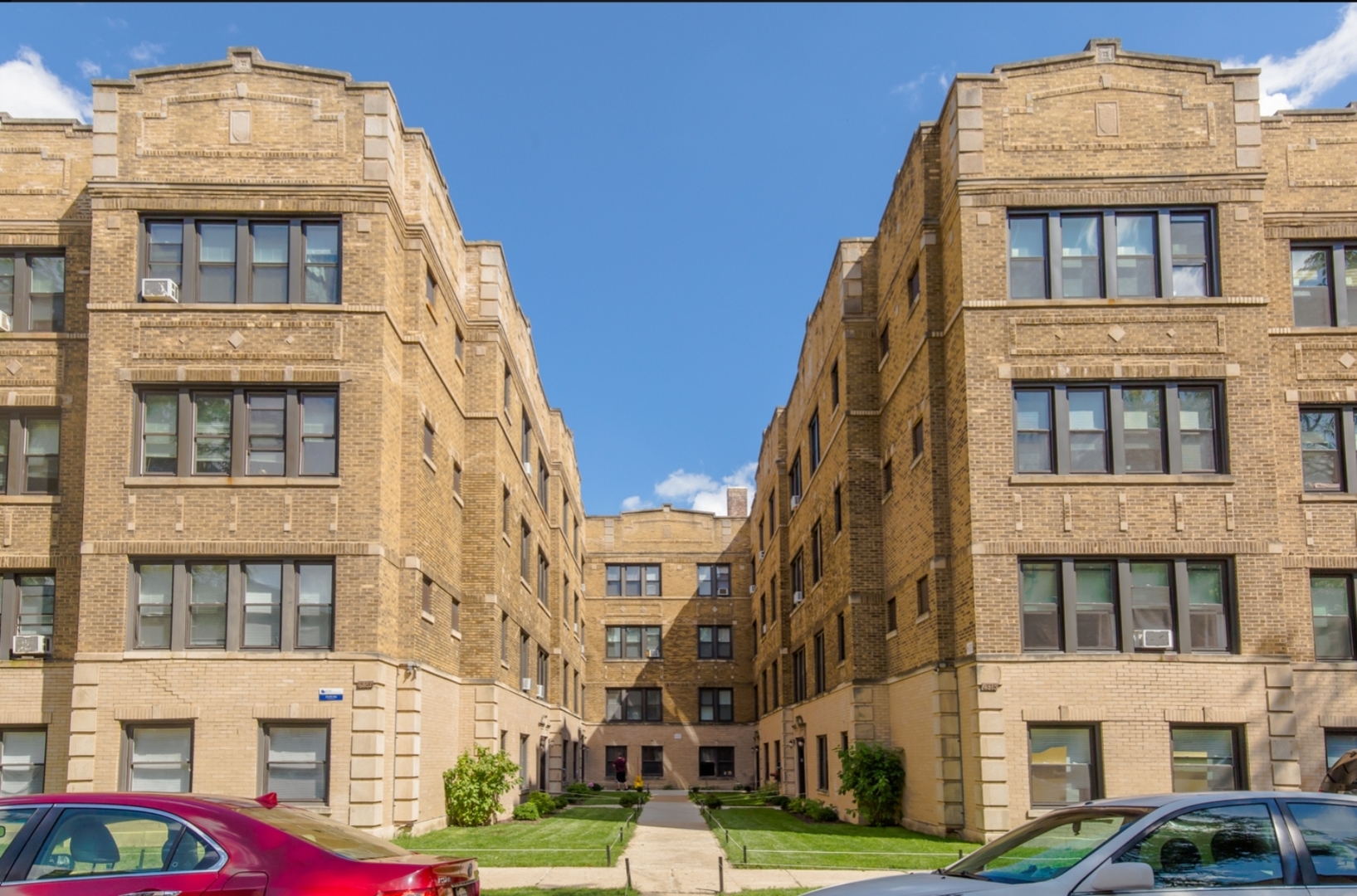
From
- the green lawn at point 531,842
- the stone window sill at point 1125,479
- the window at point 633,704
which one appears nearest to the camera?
the green lawn at point 531,842

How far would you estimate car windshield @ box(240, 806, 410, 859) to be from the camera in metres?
7.23

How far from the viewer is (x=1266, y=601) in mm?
19531

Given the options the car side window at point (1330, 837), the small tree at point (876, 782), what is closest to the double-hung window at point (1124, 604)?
the small tree at point (876, 782)

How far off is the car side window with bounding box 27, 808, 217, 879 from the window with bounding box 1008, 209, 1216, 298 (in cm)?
1658

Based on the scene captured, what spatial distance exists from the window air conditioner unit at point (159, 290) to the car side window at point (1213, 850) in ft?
57.1

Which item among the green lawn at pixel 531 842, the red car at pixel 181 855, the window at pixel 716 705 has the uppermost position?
the red car at pixel 181 855

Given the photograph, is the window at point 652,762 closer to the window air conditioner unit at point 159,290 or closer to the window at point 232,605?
the window at point 232,605

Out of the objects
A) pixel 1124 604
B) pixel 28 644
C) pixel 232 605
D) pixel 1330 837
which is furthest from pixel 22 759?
pixel 1330 837

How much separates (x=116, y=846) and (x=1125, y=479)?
1634cm

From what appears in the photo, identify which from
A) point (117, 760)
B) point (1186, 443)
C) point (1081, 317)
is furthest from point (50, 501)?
point (1186, 443)

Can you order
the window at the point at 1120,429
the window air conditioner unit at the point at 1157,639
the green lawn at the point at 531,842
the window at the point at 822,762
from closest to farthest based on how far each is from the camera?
the green lawn at the point at 531,842 → the window air conditioner unit at the point at 1157,639 → the window at the point at 1120,429 → the window at the point at 822,762

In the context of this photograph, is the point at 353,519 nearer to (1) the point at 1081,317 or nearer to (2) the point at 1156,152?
(1) the point at 1081,317

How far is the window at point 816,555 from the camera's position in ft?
107

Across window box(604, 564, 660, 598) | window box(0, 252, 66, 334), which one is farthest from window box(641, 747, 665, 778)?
window box(0, 252, 66, 334)
